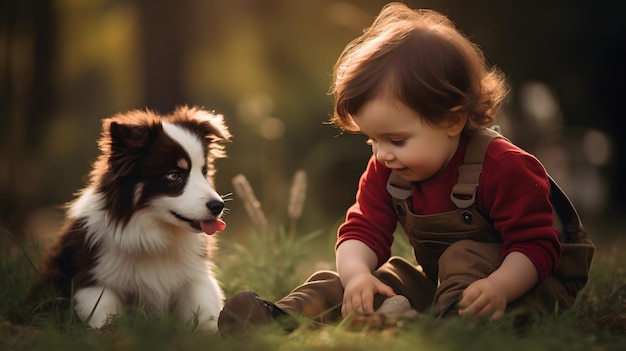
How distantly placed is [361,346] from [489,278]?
29.3 inches

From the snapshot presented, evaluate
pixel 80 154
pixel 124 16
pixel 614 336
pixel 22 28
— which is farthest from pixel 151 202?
pixel 80 154

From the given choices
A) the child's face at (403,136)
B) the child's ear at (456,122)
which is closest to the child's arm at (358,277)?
the child's face at (403,136)

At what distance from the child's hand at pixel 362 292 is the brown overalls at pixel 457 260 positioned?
82mm

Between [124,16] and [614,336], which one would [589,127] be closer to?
[124,16]

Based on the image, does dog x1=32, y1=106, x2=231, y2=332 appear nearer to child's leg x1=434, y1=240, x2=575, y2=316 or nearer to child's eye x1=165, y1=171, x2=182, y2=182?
child's eye x1=165, y1=171, x2=182, y2=182

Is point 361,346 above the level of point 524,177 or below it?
below

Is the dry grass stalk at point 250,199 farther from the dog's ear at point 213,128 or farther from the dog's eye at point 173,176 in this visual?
the dog's eye at point 173,176

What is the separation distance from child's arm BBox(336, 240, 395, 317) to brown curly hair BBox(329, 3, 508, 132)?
0.60 meters

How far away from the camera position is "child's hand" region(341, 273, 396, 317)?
3.09 metres

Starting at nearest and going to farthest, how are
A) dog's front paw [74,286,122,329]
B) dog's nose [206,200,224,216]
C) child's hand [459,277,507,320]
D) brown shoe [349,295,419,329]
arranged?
brown shoe [349,295,419,329] < child's hand [459,277,507,320] < dog's front paw [74,286,122,329] < dog's nose [206,200,224,216]

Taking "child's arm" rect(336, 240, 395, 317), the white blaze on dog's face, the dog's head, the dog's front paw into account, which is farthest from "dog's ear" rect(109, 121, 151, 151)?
"child's arm" rect(336, 240, 395, 317)

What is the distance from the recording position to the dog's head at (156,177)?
11.1 ft

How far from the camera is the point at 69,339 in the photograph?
8.72 feet

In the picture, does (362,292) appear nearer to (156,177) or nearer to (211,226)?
(211,226)
